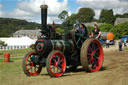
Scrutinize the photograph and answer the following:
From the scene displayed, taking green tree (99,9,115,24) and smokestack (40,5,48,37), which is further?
green tree (99,9,115,24)

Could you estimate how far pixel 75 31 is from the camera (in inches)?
368

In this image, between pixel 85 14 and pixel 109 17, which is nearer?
pixel 109 17

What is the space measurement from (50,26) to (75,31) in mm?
1395

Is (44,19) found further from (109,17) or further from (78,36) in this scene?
(109,17)

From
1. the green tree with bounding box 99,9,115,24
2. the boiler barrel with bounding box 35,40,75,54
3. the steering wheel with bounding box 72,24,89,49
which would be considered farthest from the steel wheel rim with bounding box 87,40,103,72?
the green tree with bounding box 99,9,115,24

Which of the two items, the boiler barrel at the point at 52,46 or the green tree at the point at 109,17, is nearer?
the boiler barrel at the point at 52,46

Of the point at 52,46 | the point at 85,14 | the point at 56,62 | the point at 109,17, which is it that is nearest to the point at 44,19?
the point at 52,46

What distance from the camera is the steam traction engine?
791cm

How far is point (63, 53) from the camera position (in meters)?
8.71

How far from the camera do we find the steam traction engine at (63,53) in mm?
7906

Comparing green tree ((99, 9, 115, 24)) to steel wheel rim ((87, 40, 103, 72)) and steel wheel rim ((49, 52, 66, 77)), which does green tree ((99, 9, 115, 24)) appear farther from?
steel wheel rim ((49, 52, 66, 77))

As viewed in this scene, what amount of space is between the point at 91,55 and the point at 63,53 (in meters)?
1.34

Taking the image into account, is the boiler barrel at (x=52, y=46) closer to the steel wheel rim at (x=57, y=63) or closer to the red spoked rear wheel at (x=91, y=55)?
the steel wheel rim at (x=57, y=63)

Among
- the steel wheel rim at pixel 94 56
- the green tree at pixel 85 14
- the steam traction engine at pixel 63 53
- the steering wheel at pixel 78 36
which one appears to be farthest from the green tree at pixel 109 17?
the steam traction engine at pixel 63 53
